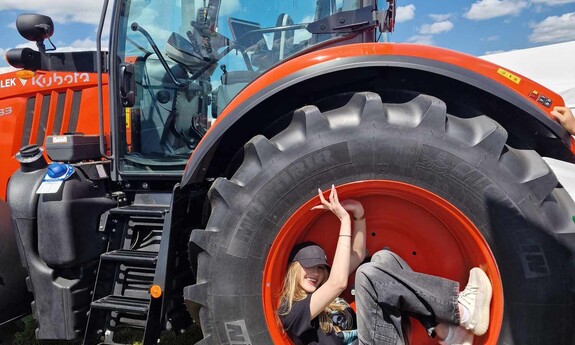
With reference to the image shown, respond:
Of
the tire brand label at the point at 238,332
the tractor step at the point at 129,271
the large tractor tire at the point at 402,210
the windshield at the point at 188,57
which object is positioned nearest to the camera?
the large tractor tire at the point at 402,210

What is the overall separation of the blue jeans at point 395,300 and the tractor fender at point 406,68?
798mm

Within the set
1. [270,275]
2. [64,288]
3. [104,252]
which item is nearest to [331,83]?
[270,275]

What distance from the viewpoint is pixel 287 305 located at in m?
2.08

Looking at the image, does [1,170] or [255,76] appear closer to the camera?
[255,76]

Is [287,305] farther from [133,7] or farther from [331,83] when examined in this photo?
[133,7]

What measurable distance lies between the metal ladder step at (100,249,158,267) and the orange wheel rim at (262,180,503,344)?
705mm

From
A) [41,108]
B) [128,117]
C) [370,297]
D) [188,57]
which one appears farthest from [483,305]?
[41,108]

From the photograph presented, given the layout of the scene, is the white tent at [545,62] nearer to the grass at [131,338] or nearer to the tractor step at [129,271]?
the grass at [131,338]

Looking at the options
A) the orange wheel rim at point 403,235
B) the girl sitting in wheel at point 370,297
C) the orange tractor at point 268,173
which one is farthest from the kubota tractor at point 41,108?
the girl sitting in wheel at point 370,297

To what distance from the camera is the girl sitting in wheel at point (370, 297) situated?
6.26ft

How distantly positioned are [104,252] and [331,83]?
1.59 m

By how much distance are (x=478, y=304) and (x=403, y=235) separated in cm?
42

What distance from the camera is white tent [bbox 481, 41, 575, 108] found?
51.6 ft

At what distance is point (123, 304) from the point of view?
2.39 metres
